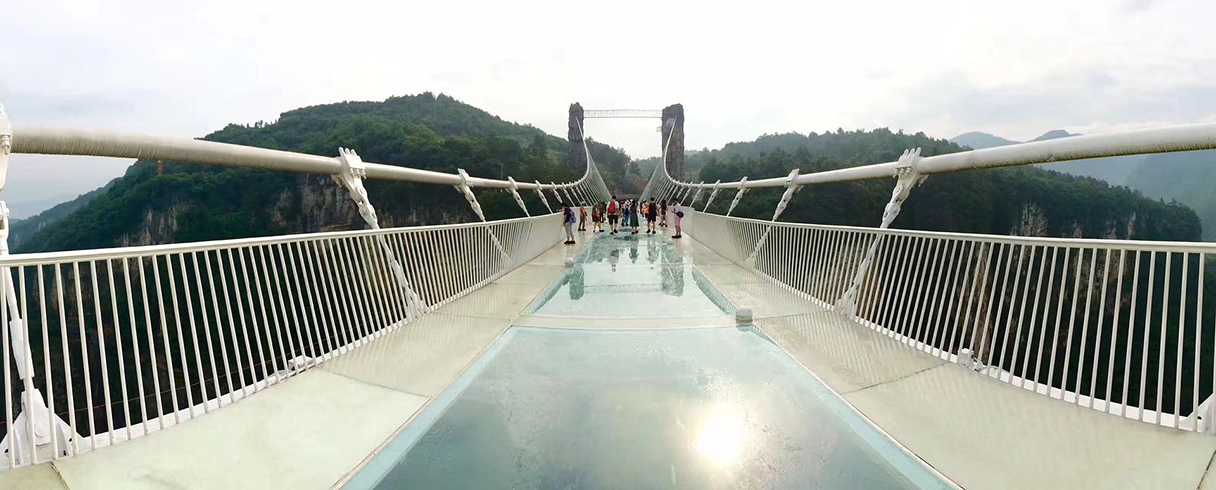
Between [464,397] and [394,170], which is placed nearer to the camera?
[464,397]

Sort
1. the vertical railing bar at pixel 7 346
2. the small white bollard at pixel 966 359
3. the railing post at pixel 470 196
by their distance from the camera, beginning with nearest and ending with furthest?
the vertical railing bar at pixel 7 346 → the small white bollard at pixel 966 359 → the railing post at pixel 470 196

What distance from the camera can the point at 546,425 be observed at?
2.30m

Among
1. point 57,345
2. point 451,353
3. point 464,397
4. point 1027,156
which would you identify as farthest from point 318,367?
point 57,345

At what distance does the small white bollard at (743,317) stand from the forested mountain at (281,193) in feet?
89.1

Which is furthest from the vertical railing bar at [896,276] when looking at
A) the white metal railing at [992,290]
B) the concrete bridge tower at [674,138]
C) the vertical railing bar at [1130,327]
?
the concrete bridge tower at [674,138]

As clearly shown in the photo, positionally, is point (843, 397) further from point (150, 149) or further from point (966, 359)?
point (150, 149)

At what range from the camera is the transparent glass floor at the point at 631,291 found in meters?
4.53

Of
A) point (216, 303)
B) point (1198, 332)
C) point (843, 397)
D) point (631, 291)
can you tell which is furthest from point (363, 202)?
point (1198, 332)

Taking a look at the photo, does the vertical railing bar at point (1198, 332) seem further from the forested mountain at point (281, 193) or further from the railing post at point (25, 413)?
the forested mountain at point (281, 193)

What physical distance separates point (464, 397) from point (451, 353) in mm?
783

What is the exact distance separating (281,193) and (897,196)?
5515 cm

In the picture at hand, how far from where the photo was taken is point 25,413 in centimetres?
187

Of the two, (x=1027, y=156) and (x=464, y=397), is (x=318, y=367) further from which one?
(x=1027, y=156)

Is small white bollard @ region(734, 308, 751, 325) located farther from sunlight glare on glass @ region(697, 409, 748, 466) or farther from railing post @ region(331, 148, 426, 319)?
railing post @ region(331, 148, 426, 319)
